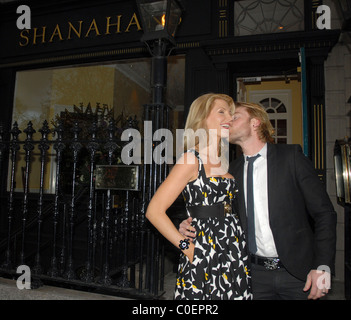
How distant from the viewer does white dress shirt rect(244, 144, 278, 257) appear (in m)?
2.20

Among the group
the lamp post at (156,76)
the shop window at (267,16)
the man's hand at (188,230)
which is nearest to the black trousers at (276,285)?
the man's hand at (188,230)

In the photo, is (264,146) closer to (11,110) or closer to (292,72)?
(292,72)

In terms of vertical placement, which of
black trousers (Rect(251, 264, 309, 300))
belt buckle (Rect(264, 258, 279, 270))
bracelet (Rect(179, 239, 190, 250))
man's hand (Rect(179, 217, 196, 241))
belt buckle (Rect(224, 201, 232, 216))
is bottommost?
black trousers (Rect(251, 264, 309, 300))

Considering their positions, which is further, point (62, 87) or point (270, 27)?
point (62, 87)

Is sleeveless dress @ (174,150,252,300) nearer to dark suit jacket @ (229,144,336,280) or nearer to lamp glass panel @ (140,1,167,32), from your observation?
dark suit jacket @ (229,144,336,280)

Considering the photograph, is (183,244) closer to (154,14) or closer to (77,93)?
(154,14)

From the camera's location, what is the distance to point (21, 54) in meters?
7.58

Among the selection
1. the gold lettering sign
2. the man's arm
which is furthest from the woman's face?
the gold lettering sign

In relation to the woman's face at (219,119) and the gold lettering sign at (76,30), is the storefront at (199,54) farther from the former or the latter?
the woman's face at (219,119)

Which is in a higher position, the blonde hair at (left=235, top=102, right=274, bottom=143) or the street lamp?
the street lamp

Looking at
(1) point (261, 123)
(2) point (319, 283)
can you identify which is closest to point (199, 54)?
(1) point (261, 123)

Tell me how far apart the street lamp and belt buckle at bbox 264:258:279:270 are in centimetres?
181

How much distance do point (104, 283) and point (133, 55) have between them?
5.17 meters
